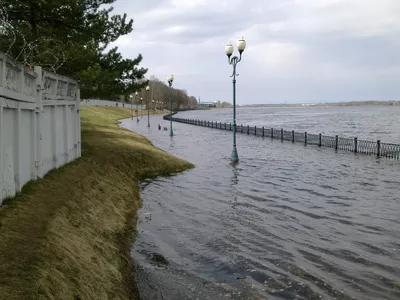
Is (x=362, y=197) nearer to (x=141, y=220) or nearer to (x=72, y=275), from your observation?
(x=141, y=220)

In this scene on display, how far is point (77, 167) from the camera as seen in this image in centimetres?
1302

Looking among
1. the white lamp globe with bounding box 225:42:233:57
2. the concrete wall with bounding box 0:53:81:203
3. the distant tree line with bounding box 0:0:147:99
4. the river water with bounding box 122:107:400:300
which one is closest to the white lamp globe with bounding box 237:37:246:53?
the white lamp globe with bounding box 225:42:233:57

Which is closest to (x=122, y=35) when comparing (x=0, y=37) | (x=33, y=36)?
(x=33, y=36)

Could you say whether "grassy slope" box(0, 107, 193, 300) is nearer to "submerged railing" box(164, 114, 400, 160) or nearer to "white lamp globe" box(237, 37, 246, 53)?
"white lamp globe" box(237, 37, 246, 53)

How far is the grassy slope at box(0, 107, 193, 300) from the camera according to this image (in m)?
5.21

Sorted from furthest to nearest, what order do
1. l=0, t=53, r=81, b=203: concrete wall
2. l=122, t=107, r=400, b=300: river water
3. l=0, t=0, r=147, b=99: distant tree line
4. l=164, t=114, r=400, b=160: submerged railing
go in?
l=164, t=114, r=400, b=160: submerged railing < l=0, t=0, r=147, b=99: distant tree line < l=0, t=53, r=81, b=203: concrete wall < l=122, t=107, r=400, b=300: river water

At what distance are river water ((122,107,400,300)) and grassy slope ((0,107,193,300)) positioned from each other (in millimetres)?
628

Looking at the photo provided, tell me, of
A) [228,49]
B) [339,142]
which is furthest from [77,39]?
[339,142]

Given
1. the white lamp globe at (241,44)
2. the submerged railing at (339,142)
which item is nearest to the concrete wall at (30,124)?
the white lamp globe at (241,44)

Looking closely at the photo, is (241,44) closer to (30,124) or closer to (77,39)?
(77,39)

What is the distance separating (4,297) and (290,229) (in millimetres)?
7778

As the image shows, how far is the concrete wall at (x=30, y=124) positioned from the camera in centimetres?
752

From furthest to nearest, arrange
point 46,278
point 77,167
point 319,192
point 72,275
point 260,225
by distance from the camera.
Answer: point 319,192
point 77,167
point 260,225
point 72,275
point 46,278

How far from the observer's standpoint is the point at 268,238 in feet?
32.6
